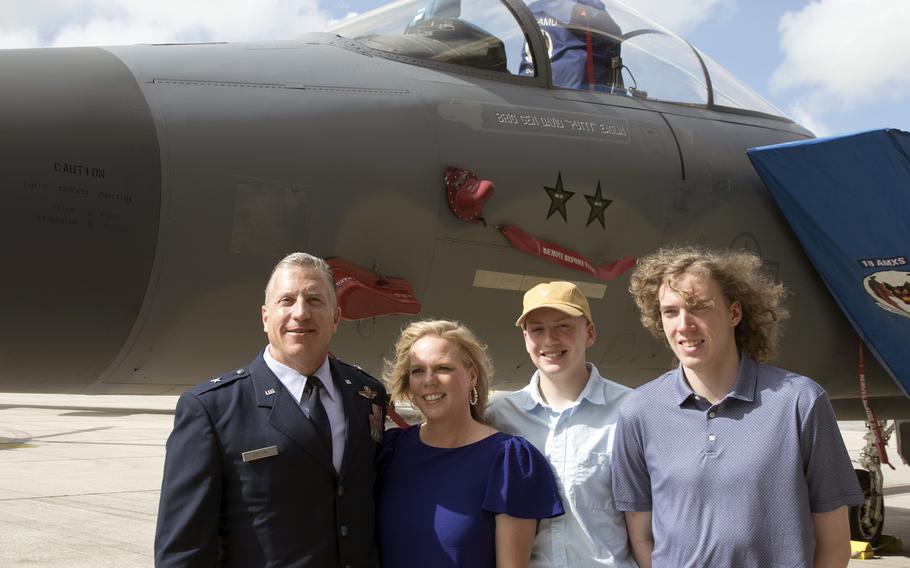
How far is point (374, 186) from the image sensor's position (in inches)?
150

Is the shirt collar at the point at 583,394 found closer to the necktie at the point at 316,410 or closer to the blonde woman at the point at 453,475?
the blonde woman at the point at 453,475

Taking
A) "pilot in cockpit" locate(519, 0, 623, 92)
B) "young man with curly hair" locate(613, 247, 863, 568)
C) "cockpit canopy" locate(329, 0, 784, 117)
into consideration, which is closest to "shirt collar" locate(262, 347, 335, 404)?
"young man with curly hair" locate(613, 247, 863, 568)

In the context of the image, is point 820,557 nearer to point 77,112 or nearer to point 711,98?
point 77,112

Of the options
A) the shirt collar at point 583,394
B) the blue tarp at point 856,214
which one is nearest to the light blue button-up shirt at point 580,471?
the shirt collar at point 583,394

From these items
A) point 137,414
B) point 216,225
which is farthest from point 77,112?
point 137,414

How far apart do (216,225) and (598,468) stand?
163 cm

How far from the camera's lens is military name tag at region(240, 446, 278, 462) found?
2238 millimetres

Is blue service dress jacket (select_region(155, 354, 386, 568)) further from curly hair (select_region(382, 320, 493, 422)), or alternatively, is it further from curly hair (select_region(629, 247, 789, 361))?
curly hair (select_region(629, 247, 789, 361))

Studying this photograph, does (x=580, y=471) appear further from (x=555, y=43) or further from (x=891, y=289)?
(x=891, y=289)

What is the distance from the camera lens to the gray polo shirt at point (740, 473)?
2285 mm

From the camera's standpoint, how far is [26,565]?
637 centimetres

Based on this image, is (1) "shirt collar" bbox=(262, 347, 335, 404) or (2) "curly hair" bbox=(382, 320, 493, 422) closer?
(1) "shirt collar" bbox=(262, 347, 335, 404)

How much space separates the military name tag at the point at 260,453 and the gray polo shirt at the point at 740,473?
841 millimetres

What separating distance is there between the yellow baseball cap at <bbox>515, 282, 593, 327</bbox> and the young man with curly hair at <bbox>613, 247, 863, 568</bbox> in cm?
18
